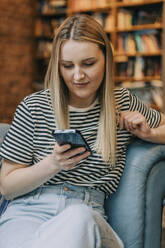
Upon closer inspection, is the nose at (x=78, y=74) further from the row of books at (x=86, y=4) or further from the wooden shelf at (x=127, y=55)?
the row of books at (x=86, y=4)

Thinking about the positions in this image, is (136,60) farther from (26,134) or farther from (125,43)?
(26,134)

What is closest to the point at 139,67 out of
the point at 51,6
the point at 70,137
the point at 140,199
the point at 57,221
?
the point at 51,6

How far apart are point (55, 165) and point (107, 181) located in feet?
0.81

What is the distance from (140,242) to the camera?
1271 millimetres

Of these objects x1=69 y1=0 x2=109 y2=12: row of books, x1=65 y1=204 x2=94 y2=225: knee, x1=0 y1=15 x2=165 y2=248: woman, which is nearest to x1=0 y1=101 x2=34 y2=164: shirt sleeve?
x1=0 y1=15 x2=165 y2=248: woman

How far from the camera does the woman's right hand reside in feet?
3.60

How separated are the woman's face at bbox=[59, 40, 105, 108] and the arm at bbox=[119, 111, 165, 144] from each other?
0.55 feet

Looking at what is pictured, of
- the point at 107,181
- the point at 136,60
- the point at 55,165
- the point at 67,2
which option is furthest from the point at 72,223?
the point at 67,2

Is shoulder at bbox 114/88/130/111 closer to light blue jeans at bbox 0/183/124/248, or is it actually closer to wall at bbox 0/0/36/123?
light blue jeans at bbox 0/183/124/248

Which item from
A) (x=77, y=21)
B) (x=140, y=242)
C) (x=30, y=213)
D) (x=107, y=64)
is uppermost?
(x=77, y=21)

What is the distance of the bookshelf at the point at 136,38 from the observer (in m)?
4.38

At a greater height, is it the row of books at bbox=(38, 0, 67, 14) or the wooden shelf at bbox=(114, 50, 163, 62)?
the row of books at bbox=(38, 0, 67, 14)

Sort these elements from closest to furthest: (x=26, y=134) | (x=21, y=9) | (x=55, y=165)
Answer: (x=55, y=165) → (x=26, y=134) → (x=21, y=9)

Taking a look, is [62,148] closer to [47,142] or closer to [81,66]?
[47,142]
